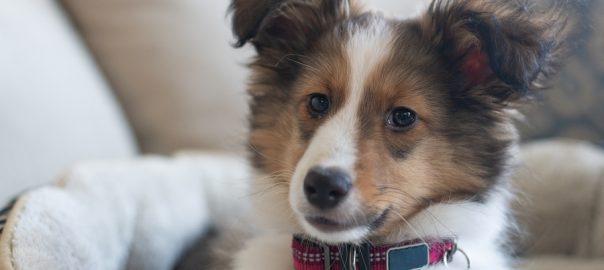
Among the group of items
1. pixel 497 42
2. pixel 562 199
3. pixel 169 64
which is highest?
pixel 497 42

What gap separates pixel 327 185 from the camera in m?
1.50

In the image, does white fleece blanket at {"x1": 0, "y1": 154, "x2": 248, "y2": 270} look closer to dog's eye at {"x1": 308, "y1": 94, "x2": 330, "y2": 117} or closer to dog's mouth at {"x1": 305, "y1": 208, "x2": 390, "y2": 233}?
dog's eye at {"x1": 308, "y1": 94, "x2": 330, "y2": 117}

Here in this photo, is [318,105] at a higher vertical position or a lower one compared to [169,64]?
higher

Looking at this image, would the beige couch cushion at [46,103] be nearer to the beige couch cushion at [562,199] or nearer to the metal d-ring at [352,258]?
the metal d-ring at [352,258]

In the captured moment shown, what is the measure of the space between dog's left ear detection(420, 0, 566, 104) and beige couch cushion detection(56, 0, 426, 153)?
1.33 meters

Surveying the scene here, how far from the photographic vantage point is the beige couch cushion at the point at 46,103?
7.36 ft

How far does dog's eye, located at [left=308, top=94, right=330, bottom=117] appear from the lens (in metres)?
1.75

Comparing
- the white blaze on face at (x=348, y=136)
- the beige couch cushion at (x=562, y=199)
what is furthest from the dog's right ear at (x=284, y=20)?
the beige couch cushion at (x=562, y=199)

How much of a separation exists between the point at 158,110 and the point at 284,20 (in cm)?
138

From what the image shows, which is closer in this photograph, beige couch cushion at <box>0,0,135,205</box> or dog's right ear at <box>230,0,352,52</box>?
dog's right ear at <box>230,0,352,52</box>

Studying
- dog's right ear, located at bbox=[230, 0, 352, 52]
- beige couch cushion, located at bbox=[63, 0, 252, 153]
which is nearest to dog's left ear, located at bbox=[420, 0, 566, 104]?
dog's right ear, located at bbox=[230, 0, 352, 52]

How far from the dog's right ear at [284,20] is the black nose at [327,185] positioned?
46 centimetres

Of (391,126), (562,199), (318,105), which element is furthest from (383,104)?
(562,199)

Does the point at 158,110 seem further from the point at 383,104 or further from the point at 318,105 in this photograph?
the point at 383,104
